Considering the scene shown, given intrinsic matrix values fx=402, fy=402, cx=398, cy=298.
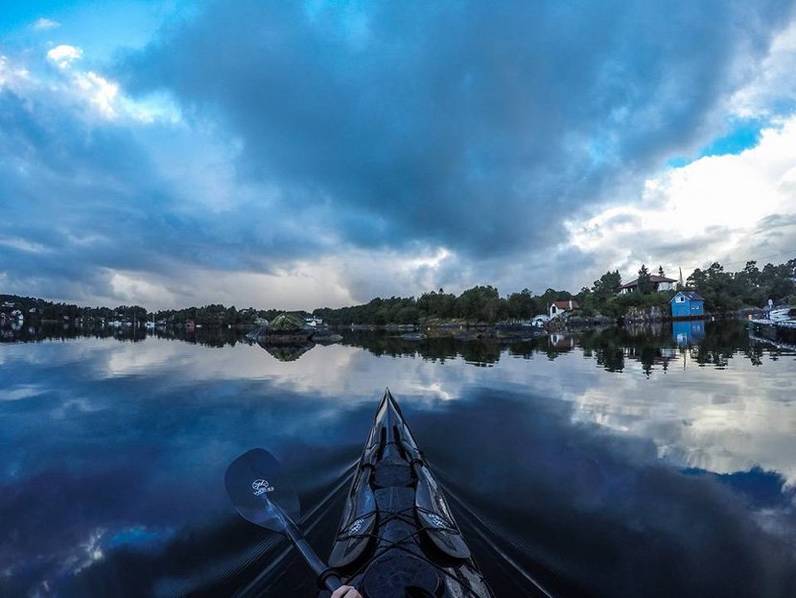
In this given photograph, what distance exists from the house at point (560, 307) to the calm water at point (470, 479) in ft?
309

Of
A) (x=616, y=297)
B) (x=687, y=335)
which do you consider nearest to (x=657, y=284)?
(x=616, y=297)

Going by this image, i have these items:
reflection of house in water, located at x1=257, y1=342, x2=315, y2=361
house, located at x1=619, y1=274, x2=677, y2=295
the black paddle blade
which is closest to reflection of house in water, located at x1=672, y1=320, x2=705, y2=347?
reflection of house in water, located at x1=257, y1=342, x2=315, y2=361

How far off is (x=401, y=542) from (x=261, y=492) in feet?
10.8

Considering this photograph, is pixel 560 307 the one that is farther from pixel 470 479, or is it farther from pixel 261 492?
pixel 261 492

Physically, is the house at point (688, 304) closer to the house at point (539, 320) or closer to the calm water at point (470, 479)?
the house at point (539, 320)

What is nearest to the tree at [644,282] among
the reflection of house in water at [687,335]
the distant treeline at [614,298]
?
the distant treeline at [614,298]

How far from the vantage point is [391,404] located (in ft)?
34.5

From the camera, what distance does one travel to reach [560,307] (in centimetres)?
11494

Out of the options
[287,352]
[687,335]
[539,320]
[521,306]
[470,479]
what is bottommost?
[287,352]

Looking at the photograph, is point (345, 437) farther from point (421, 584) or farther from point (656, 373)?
point (656, 373)

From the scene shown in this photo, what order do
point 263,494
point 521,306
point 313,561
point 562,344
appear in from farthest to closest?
point 521,306, point 562,344, point 263,494, point 313,561

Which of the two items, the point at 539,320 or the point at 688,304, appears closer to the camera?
the point at 539,320

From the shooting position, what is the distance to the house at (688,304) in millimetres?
102938

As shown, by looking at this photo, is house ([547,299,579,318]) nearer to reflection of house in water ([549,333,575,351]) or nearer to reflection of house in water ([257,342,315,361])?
reflection of house in water ([549,333,575,351])
